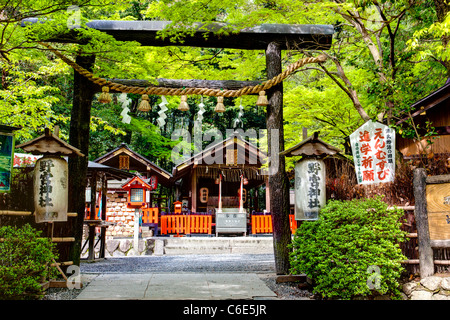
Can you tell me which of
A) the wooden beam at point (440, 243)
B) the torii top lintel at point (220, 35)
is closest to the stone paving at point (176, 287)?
the wooden beam at point (440, 243)

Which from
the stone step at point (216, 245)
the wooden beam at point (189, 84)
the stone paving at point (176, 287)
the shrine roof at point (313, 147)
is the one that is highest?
the wooden beam at point (189, 84)

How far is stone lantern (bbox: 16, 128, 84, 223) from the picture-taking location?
6109mm

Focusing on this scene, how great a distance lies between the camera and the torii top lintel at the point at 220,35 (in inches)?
310

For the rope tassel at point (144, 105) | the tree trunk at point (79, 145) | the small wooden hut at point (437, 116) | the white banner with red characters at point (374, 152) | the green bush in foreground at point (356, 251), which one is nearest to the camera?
the green bush in foreground at point (356, 251)

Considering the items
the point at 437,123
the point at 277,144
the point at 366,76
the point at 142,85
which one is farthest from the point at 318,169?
the point at 437,123

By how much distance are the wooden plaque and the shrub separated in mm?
6152

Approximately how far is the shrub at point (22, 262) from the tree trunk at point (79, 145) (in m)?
1.36

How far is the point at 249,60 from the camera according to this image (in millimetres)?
10297

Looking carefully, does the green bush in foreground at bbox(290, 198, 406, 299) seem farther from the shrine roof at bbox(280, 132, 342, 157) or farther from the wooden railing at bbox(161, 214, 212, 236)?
the wooden railing at bbox(161, 214, 212, 236)

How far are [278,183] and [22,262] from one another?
192 inches

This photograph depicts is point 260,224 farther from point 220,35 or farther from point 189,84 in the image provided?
point 220,35

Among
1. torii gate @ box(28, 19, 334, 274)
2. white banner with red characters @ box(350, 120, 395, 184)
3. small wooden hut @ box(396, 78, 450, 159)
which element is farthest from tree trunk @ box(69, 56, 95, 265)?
small wooden hut @ box(396, 78, 450, 159)

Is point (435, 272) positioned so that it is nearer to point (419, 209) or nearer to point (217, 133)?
point (419, 209)

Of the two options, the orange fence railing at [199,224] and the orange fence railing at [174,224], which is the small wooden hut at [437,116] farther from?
the orange fence railing at [174,224]
